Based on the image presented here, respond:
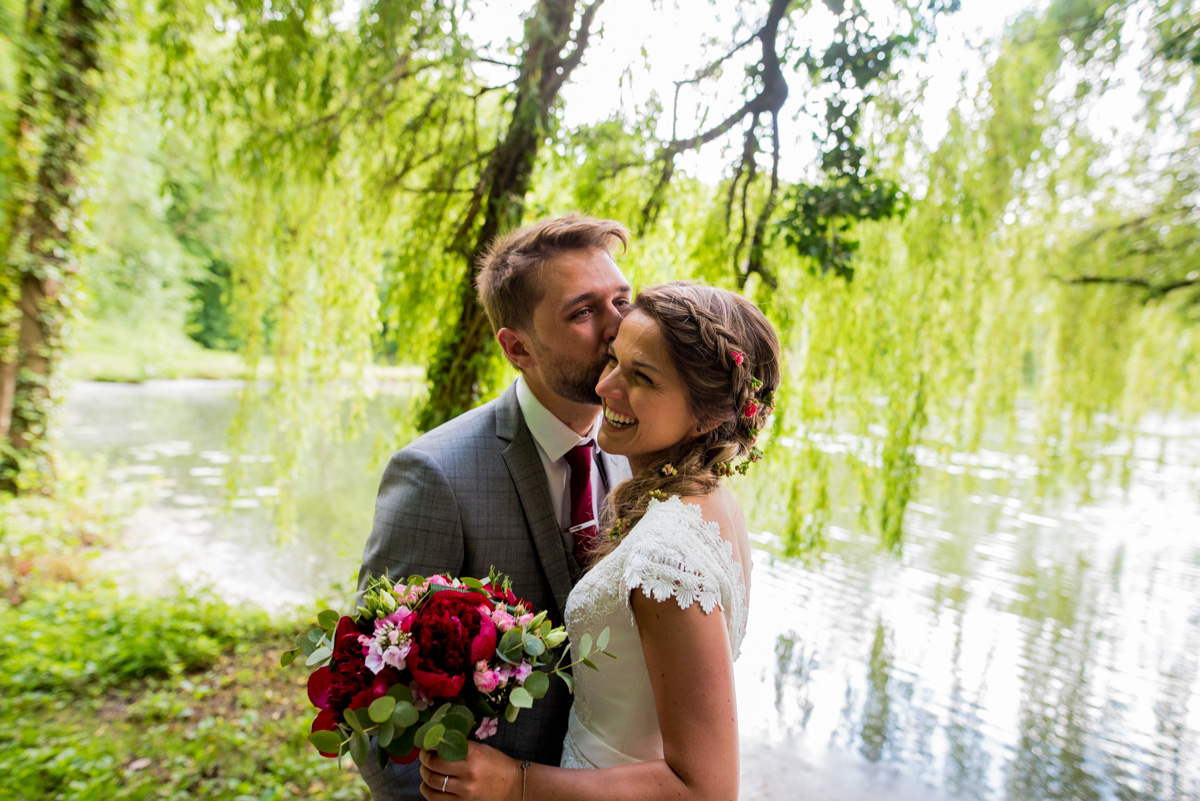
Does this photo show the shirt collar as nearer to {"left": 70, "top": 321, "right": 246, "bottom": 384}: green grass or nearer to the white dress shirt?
the white dress shirt

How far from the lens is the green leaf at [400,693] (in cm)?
108

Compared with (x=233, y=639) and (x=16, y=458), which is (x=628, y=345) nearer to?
(x=233, y=639)

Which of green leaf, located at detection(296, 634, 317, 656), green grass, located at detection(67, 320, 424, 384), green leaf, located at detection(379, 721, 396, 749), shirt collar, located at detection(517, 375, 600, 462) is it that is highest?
shirt collar, located at detection(517, 375, 600, 462)

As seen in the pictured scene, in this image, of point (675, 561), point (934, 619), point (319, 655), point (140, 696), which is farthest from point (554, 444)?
point (934, 619)

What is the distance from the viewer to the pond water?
4.57 meters

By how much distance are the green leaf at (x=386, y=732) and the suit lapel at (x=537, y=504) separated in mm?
592

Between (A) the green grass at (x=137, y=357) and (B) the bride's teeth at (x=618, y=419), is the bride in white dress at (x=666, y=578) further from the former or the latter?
(A) the green grass at (x=137, y=357)

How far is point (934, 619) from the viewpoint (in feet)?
21.4

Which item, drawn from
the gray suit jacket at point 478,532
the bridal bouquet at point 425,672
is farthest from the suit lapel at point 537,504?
the bridal bouquet at point 425,672

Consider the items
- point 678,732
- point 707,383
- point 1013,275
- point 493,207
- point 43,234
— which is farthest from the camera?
point 43,234

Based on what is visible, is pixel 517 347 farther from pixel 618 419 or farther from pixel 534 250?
pixel 618 419

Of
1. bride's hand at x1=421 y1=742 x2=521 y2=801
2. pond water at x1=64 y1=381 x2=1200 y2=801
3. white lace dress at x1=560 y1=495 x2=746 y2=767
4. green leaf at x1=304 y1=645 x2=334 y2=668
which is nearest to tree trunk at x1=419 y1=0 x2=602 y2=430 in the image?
pond water at x1=64 y1=381 x2=1200 y2=801

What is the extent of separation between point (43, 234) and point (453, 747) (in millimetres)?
7949

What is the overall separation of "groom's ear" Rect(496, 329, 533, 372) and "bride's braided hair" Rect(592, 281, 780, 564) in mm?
457
